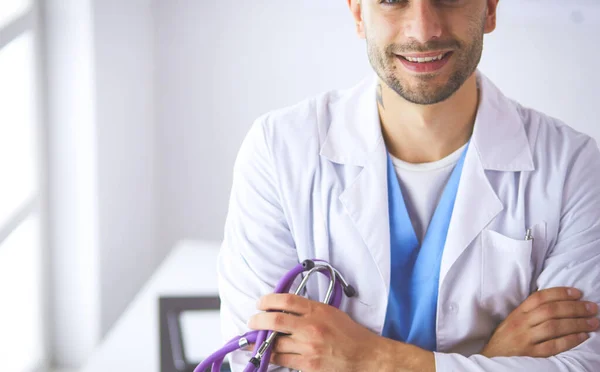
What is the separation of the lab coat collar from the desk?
1.87ft

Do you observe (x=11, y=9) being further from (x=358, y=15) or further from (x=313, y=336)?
(x=313, y=336)

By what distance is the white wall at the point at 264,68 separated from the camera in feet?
7.80

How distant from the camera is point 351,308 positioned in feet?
3.94

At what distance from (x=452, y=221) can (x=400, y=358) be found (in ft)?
0.76

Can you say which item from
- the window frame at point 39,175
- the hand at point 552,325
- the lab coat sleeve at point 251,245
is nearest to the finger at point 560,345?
the hand at point 552,325

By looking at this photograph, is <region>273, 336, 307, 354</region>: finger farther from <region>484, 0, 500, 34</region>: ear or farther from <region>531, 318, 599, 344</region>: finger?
<region>484, 0, 500, 34</region>: ear

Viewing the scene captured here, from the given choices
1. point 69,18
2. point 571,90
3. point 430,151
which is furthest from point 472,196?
point 571,90

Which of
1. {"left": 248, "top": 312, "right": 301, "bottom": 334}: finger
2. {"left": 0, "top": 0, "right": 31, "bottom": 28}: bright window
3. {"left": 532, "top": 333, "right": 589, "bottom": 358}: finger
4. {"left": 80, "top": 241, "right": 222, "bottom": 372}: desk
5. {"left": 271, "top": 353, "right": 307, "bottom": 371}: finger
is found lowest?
{"left": 80, "top": 241, "right": 222, "bottom": 372}: desk

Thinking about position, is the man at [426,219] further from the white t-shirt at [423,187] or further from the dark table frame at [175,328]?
the dark table frame at [175,328]

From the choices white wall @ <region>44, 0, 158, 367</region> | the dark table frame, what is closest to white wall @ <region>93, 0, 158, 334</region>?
white wall @ <region>44, 0, 158, 367</region>

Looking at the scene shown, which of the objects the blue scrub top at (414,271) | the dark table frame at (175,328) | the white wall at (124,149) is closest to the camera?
the blue scrub top at (414,271)

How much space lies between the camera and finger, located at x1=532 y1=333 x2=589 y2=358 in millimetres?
1108

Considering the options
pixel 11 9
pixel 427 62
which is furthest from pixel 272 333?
pixel 11 9

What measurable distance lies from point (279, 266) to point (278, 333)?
12 centimetres
